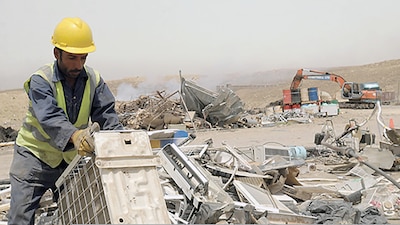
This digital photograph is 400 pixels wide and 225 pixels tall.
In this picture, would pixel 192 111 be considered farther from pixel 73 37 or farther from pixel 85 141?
pixel 85 141

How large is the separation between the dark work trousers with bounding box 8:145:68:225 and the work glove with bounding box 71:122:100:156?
0.61 meters

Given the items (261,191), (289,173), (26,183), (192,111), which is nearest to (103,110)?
(26,183)

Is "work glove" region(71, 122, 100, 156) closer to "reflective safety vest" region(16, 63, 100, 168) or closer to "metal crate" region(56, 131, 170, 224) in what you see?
"metal crate" region(56, 131, 170, 224)

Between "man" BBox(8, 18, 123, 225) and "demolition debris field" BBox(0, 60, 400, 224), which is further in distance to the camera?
"demolition debris field" BBox(0, 60, 400, 224)

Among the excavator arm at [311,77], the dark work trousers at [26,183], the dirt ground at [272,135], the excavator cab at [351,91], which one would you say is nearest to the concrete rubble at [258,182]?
the dark work trousers at [26,183]

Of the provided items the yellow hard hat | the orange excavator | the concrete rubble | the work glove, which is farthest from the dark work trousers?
the orange excavator

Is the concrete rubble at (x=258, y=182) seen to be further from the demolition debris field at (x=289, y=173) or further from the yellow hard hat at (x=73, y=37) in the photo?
the yellow hard hat at (x=73, y=37)

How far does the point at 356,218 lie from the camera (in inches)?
188

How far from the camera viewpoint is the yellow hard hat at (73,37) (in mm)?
3266

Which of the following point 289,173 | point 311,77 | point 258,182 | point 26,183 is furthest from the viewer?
point 311,77

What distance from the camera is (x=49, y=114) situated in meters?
3.10

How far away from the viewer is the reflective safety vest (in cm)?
337

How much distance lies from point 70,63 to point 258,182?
3.31 m

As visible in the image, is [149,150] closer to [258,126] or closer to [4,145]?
[4,145]
